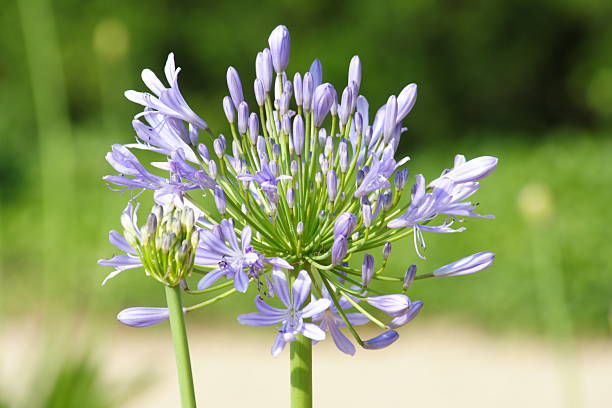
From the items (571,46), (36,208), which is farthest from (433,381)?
(571,46)

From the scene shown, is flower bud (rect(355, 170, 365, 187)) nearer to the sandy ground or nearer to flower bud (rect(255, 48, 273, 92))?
flower bud (rect(255, 48, 273, 92))

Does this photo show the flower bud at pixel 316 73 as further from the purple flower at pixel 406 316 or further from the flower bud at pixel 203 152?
the purple flower at pixel 406 316

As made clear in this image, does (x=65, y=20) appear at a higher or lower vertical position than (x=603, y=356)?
higher

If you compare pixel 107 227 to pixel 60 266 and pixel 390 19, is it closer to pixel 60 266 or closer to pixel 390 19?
pixel 60 266

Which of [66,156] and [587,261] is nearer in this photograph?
[587,261]

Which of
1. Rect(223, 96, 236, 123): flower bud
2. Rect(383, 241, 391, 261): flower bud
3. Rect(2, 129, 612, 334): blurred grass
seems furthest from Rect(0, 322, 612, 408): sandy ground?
Rect(383, 241, 391, 261): flower bud

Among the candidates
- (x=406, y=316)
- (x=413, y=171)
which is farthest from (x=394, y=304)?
(x=413, y=171)

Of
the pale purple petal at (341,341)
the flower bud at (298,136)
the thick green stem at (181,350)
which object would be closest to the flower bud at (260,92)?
the flower bud at (298,136)
